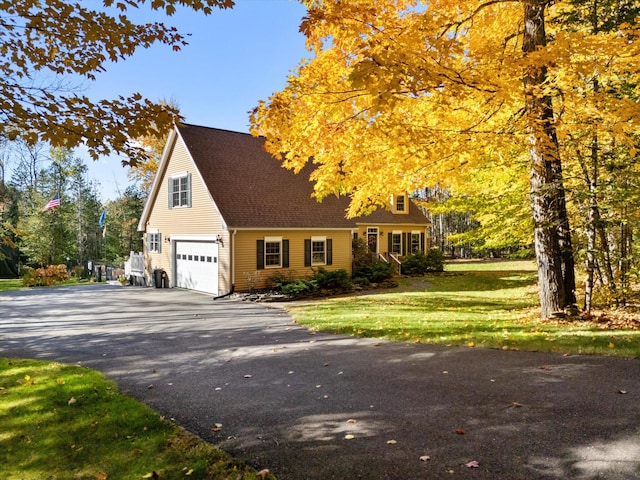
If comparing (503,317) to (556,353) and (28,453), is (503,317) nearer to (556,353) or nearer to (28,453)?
(556,353)

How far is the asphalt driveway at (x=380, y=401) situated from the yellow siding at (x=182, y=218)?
8.97 metres

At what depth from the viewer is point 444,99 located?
8.22 metres

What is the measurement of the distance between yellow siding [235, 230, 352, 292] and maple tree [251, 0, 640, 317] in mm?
8407

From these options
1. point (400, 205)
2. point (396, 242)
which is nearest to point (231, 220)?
point (396, 242)

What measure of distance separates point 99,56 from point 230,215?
12.6 meters

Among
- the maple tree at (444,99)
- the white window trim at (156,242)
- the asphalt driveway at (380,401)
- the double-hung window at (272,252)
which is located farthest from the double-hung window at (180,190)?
the asphalt driveway at (380,401)

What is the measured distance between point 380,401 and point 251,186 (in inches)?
636

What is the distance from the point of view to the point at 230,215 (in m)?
18.0

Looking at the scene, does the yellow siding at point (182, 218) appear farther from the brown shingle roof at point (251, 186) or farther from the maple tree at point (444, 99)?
the maple tree at point (444, 99)

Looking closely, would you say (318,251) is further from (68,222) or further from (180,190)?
(68,222)

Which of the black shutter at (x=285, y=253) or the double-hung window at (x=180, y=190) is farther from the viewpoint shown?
the double-hung window at (x=180, y=190)

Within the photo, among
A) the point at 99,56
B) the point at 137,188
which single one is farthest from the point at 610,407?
the point at 137,188

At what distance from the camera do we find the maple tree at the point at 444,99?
268 inches

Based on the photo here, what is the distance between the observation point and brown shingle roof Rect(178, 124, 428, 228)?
738 inches
